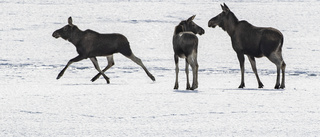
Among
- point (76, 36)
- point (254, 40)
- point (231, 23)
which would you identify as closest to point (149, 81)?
point (76, 36)

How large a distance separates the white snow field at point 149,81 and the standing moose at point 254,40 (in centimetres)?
59

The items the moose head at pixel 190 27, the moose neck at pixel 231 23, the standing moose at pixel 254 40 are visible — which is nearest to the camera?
the standing moose at pixel 254 40

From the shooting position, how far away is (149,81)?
37.7 ft

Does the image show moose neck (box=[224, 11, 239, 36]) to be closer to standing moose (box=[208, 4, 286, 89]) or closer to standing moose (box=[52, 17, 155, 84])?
standing moose (box=[208, 4, 286, 89])

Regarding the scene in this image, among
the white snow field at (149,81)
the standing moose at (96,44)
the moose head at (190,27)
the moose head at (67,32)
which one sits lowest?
the white snow field at (149,81)

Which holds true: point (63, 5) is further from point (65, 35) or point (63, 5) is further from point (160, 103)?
point (160, 103)

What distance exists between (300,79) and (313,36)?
28.6ft

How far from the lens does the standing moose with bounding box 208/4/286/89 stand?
9586mm

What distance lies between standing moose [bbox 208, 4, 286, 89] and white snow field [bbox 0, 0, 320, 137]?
587 mm

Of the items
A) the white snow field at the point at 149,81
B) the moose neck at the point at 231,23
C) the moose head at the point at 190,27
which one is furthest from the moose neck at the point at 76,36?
the moose neck at the point at 231,23

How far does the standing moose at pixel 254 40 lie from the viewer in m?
9.59

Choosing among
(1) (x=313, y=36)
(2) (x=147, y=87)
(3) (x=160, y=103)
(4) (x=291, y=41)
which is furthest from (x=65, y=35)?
(1) (x=313, y=36)

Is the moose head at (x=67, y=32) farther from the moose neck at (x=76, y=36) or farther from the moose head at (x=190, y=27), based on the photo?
the moose head at (x=190, y=27)

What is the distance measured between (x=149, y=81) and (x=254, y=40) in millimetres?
2606
